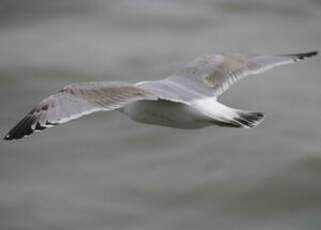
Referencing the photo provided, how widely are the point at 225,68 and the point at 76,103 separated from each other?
991 millimetres

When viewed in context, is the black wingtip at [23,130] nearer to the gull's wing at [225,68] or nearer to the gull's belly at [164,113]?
the gull's belly at [164,113]

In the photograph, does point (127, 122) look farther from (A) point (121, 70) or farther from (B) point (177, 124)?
(B) point (177, 124)

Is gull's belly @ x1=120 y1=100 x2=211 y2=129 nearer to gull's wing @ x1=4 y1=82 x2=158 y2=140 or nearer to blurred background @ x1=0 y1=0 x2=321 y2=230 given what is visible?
gull's wing @ x1=4 y1=82 x2=158 y2=140

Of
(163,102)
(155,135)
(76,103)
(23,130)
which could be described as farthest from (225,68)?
(155,135)

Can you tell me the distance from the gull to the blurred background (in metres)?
1.42

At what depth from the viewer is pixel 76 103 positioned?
3.93 m

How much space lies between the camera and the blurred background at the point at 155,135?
19.4 ft

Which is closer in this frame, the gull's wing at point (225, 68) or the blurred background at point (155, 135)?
the gull's wing at point (225, 68)

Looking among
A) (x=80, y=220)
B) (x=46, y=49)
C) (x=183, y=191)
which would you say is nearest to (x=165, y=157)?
(x=183, y=191)

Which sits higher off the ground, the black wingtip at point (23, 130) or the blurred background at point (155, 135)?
the blurred background at point (155, 135)

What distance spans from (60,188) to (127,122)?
962mm

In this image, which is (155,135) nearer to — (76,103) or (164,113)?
(164,113)

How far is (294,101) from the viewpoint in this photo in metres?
6.86

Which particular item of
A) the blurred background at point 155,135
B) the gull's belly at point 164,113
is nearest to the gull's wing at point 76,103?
the gull's belly at point 164,113
